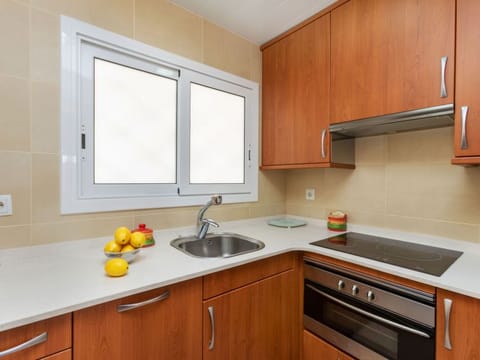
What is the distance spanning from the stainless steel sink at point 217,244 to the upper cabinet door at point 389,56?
38.6 inches

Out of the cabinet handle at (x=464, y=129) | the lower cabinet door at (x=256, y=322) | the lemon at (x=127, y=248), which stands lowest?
the lower cabinet door at (x=256, y=322)

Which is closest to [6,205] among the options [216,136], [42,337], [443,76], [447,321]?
[42,337]

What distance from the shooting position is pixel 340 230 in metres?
1.77

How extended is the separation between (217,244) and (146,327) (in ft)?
2.62

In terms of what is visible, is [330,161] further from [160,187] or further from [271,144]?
[160,187]

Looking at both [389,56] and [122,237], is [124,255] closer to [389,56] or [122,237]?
[122,237]

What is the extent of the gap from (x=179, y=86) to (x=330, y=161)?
1.12 m

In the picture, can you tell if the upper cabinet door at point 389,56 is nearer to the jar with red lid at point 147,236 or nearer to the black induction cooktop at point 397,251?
the black induction cooktop at point 397,251

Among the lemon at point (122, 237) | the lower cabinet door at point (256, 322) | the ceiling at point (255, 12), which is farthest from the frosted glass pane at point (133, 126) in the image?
the lower cabinet door at point (256, 322)

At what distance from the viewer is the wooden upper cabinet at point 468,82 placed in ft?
3.43

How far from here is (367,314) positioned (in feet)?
3.68

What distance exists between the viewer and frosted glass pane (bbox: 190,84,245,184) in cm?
175

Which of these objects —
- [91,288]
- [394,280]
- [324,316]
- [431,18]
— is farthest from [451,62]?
[91,288]

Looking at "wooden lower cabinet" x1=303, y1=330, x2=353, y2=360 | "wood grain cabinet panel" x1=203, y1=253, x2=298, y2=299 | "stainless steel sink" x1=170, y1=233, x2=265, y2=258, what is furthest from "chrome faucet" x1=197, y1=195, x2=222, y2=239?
"wooden lower cabinet" x1=303, y1=330, x2=353, y2=360
